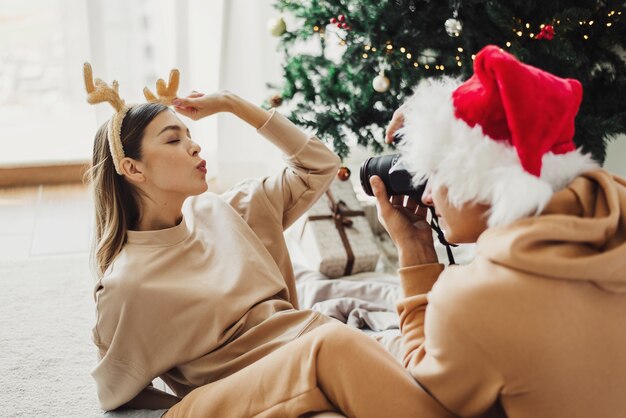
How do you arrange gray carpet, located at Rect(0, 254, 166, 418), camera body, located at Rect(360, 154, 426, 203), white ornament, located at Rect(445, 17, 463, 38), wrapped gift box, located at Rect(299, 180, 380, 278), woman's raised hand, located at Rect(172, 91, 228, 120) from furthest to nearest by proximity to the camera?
wrapped gift box, located at Rect(299, 180, 380, 278) < white ornament, located at Rect(445, 17, 463, 38) < gray carpet, located at Rect(0, 254, 166, 418) < woman's raised hand, located at Rect(172, 91, 228, 120) < camera body, located at Rect(360, 154, 426, 203)

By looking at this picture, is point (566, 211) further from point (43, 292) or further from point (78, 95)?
point (78, 95)

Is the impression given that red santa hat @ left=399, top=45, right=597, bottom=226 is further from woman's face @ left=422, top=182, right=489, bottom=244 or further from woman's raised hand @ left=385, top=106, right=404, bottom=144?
woman's raised hand @ left=385, top=106, right=404, bottom=144

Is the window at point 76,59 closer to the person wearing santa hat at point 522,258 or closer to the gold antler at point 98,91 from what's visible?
the gold antler at point 98,91

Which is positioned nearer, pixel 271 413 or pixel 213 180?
pixel 271 413

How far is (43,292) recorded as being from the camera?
2.33 meters

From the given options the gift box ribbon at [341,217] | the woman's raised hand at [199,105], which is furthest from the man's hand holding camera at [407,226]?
the gift box ribbon at [341,217]

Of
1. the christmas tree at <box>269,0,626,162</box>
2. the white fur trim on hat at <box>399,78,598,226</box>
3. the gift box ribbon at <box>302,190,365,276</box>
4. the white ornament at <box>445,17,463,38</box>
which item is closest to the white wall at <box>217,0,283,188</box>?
the christmas tree at <box>269,0,626,162</box>

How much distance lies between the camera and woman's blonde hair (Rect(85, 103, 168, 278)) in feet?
5.00

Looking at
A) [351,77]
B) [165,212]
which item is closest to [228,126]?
[351,77]

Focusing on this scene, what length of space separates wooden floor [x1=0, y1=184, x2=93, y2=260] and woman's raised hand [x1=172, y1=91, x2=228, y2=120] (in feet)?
3.87

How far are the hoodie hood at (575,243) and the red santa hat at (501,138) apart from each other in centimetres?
4

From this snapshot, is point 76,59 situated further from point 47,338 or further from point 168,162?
point 168,162

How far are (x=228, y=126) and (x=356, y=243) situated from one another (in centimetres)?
96

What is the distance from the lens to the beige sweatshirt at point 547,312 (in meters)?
0.94
